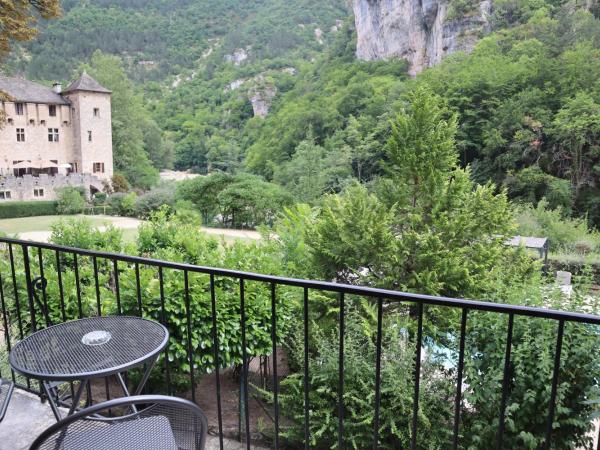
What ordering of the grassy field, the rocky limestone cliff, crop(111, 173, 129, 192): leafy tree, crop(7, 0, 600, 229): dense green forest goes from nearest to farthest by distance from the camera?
1. the grassy field
2. crop(7, 0, 600, 229): dense green forest
3. crop(111, 173, 129, 192): leafy tree
4. the rocky limestone cliff

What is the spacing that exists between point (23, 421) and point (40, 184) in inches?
1358

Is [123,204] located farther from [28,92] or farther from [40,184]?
[28,92]

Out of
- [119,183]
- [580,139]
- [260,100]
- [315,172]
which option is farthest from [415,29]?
[119,183]

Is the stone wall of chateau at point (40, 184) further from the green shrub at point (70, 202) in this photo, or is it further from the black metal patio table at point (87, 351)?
the black metal patio table at point (87, 351)

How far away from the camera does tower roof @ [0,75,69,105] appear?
108 ft

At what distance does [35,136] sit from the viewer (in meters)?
34.6

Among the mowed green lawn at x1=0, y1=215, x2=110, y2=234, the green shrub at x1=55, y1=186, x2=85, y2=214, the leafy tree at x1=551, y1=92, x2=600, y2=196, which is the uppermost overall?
the leafy tree at x1=551, y1=92, x2=600, y2=196

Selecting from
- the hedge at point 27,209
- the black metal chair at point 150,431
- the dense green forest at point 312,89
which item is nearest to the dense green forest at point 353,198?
the dense green forest at point 312,89

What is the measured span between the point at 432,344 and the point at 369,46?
185ft

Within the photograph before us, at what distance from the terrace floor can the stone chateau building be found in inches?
1331

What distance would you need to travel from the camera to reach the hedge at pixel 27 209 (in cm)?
2905

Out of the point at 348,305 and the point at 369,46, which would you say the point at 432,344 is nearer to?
the point at 348,305

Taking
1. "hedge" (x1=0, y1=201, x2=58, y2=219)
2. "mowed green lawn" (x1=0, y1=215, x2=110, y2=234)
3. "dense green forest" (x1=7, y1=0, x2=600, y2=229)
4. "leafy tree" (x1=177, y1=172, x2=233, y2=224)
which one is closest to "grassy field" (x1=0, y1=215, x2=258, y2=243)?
"mowed green lawn" (x1=0, y1=215, x2=110, y2=234)

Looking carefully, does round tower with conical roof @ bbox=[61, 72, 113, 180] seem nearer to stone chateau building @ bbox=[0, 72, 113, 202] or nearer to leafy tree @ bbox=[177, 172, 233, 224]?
stone chateau building @ bbox=[0, 72, 113, 202]
